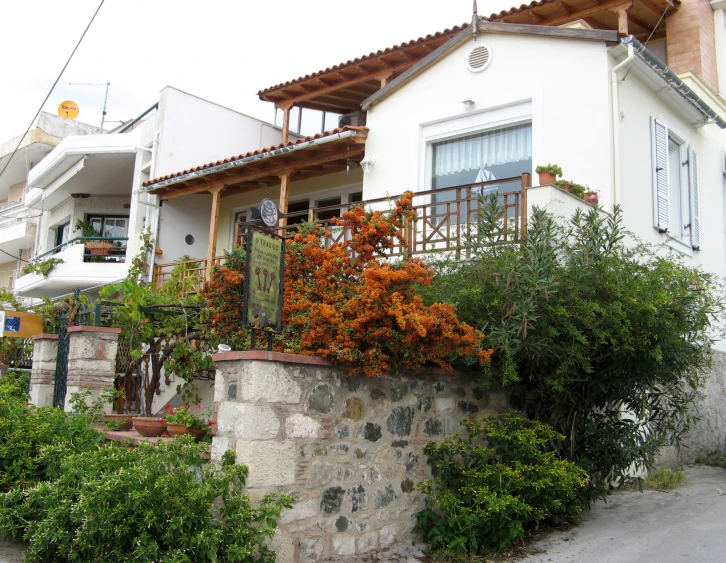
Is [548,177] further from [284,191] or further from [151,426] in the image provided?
[284,191]

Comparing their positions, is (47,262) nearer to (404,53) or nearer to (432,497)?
(404,53)

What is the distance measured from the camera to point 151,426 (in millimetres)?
7227

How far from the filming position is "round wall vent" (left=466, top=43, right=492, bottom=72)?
1016cm

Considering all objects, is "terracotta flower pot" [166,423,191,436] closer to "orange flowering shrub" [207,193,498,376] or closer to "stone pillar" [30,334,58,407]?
"orange flowering shrub" [207,193,498,376]

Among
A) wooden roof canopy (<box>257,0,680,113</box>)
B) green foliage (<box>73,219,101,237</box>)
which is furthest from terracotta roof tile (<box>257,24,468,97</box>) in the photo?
green foliage (<box>73,219,101,237</box>)

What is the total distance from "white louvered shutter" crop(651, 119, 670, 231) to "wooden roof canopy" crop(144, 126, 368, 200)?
430 centimetres

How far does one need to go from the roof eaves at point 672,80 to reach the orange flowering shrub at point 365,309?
4.52 metres

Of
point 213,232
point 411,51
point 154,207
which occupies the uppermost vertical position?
point 411,51

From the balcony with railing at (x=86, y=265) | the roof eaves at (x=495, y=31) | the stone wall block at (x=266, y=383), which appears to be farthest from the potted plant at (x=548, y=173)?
the balcony with railing at (x=86, y=265)

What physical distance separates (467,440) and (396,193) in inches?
195

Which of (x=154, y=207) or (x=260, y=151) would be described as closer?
(x=260, y=151)

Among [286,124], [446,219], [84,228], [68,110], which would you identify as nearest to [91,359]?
[446,219]

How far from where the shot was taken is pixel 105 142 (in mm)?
16125

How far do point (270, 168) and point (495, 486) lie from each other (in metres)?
8.45
